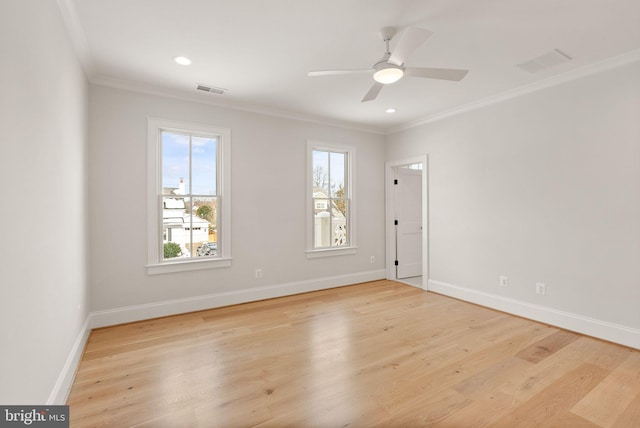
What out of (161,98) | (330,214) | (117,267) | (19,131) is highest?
(161,98)

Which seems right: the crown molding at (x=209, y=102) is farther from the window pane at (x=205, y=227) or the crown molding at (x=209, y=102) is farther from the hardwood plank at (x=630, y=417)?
the hardwood plank at (x=630, y=417)

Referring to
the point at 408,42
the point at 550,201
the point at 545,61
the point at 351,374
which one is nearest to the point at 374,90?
the point at 408,42

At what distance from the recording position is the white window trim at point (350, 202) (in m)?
4.84

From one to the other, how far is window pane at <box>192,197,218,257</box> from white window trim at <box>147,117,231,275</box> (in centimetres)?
10

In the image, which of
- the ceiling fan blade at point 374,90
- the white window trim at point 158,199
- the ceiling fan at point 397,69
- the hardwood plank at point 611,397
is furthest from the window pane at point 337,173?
the hardwood plank at point 611,397

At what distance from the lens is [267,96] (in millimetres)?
3982

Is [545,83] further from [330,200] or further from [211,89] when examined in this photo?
[211,89]

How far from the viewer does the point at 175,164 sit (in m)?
3.89

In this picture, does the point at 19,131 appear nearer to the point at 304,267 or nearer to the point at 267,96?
the point at 267,96

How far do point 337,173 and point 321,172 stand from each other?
1.11 feet

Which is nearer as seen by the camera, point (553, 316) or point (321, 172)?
point (553, 316)

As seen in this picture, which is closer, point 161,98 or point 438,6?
point 438,6

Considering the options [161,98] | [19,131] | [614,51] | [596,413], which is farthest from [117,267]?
[614,51]

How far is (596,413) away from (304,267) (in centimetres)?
354
